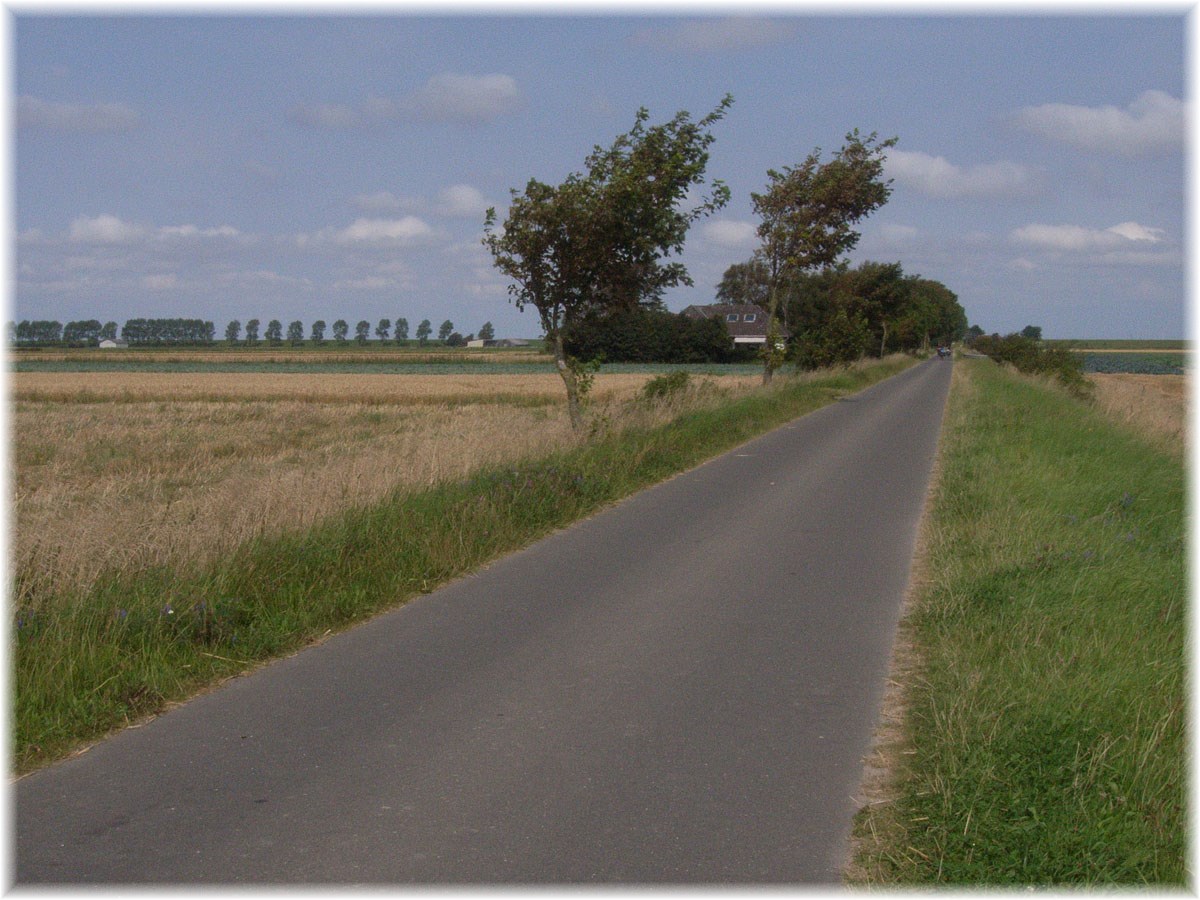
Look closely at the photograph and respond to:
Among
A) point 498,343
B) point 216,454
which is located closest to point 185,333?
point 498,343

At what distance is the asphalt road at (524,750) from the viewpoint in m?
3.64

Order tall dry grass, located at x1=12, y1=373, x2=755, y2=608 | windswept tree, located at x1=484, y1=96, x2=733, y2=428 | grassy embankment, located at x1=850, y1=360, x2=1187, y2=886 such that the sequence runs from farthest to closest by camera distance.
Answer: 1. windswept tree, located at x1=484, y1=96, x2=733, y2=428
2. tall dry grass, located at x1=12, y1=373, x2=755, y2=608
3. grassy embankment, located at x1=850, y1=360, x2=1187, y2=886

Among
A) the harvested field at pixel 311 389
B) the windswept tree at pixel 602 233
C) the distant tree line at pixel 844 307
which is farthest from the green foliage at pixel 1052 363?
the windswept tree at pixel 602 233

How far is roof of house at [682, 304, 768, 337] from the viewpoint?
11594 centimetres

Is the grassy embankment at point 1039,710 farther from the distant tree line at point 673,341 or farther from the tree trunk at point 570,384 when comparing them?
the distant tree line at point 673,341

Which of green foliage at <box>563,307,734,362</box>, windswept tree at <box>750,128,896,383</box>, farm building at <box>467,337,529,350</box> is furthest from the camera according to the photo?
farm building at <box>467,337,529,350</box>

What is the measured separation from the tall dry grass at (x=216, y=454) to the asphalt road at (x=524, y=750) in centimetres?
172

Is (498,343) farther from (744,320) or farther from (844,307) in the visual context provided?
(844,307)

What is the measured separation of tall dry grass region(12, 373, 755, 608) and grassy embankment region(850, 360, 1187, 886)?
15.3 feet

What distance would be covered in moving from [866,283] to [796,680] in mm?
61077

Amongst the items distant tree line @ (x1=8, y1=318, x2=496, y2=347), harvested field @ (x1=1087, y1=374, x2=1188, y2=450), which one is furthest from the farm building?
harvested field @ (x1=1087, y1=374, x2=1188, y2=450)

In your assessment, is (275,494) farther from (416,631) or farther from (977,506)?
(977,506)

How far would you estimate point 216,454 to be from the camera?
23.2 metres

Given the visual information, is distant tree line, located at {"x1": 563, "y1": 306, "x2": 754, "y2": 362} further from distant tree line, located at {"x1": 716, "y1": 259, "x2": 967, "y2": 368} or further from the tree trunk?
the tree trunk
